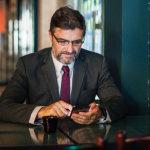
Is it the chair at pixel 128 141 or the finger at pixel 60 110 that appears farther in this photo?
the finger at pixel 60 110

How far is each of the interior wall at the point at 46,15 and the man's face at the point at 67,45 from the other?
3411 mm

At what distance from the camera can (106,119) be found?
61.6 inches

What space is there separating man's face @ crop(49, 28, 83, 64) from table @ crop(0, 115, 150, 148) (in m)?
0.56

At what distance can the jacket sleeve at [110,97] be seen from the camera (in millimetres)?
1683

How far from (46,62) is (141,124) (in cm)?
96

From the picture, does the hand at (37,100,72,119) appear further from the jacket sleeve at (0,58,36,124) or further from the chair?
the chair

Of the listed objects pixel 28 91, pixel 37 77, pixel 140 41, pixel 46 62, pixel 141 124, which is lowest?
pixel 141 124

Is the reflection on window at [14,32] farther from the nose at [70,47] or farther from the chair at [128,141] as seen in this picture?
the chair at [128,141]

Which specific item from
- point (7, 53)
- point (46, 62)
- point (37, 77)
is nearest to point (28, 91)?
point (37, 77)

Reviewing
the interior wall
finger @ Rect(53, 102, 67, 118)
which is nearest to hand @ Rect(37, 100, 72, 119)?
finger @ Rect(53, 102, 67, 118)

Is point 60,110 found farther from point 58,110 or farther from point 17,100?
point 17,100

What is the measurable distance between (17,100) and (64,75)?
1.47ft

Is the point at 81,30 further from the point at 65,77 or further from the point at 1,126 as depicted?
the point at 1,126

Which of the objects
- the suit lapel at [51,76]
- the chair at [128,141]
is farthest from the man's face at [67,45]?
the chair at [128,141]
